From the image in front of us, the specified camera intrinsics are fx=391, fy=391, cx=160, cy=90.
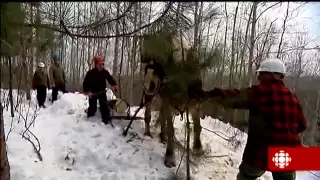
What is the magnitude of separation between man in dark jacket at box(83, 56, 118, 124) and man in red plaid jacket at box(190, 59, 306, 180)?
1687 mm

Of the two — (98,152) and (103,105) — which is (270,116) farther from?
(103,105)

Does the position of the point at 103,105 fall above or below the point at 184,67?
below

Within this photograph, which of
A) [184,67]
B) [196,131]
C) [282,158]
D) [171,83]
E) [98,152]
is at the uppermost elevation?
[184,67]

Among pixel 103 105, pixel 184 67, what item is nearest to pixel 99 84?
pixel 103 105

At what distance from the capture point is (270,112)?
5.73 ft

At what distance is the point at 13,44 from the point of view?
1391 millimetres

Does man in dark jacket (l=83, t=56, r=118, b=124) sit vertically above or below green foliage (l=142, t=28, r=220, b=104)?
below

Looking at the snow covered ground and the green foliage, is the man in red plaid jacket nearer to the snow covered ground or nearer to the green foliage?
the green foliage

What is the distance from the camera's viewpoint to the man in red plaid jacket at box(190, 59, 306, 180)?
1720mm

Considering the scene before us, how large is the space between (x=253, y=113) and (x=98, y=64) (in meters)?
1.81

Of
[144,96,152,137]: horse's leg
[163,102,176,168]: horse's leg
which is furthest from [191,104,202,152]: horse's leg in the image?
[144,96,152,137]: horse's leg

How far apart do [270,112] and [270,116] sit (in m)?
0.02

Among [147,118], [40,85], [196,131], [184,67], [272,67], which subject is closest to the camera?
[272,67]

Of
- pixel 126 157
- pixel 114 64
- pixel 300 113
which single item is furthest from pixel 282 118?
pixel 114 64
